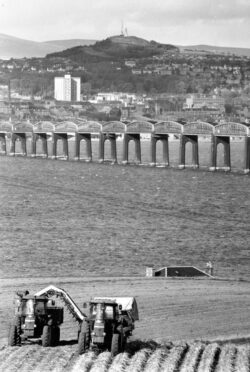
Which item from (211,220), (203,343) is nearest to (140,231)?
(211,220)

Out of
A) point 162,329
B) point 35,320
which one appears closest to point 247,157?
point 162,329

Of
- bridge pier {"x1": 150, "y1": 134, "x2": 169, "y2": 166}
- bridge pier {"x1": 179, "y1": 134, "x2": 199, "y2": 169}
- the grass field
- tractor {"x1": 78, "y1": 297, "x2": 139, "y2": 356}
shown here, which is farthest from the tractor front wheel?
bridge pier {"x1": 150, "y1": 134, "x2": 169, "y2": 166}

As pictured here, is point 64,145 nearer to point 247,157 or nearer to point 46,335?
point 247,157

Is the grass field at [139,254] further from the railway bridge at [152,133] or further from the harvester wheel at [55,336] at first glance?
the railway bridge at [152,133]

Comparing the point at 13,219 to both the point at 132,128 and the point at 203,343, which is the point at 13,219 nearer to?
the point at 203,343

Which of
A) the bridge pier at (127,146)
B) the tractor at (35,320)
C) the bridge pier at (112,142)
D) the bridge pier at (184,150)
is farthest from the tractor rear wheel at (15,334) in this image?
the bridge pier at (112,142)

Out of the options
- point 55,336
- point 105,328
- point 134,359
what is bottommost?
point 134,359
